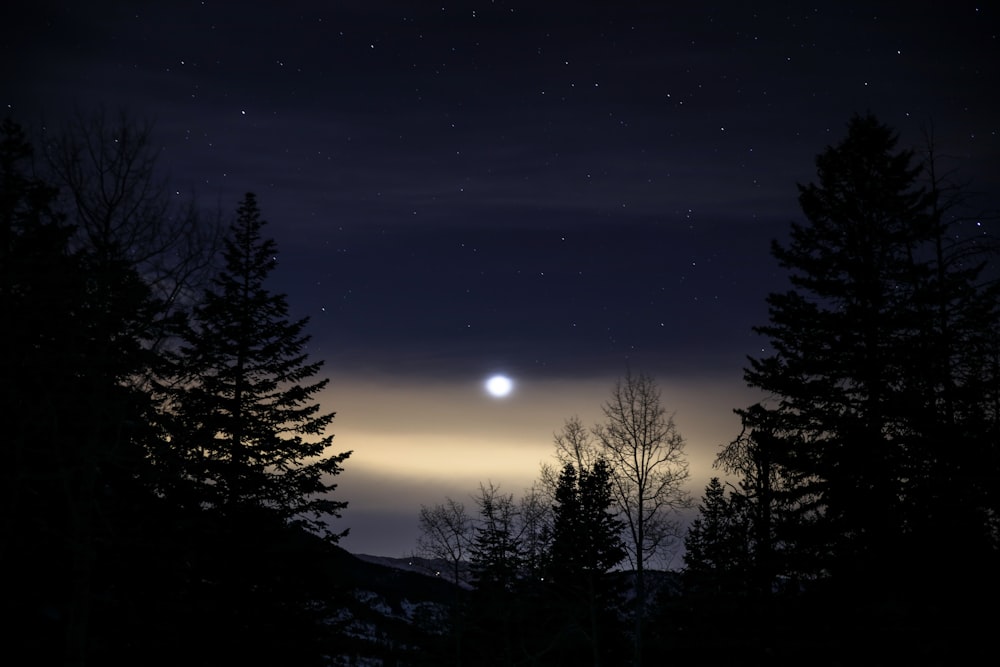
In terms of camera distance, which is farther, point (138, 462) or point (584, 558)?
point (584, 558)

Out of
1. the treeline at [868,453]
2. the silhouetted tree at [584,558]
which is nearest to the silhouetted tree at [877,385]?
the treeline at [868,453]

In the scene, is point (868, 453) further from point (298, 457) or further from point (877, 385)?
point (298, 457)

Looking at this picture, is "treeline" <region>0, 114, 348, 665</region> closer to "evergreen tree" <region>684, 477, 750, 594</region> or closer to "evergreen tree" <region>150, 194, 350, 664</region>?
"evergreen tree" <region>150, 194, 350, 664</region>

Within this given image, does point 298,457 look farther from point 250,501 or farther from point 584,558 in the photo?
point 584,558

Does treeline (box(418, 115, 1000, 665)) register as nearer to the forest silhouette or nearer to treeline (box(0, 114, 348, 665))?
the forest silhouette

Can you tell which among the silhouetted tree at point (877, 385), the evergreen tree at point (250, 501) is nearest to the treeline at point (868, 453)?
the silhouetted tree at point (877, 385)

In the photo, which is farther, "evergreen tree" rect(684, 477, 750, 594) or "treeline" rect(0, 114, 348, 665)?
"evergreen tree" rect(684, 477, 750, 594)

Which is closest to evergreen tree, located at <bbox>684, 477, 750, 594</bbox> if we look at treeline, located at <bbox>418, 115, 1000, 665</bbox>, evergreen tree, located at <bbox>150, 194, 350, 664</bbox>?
treeline, located at <bbox>418, 115, 1000, 665</bbox>

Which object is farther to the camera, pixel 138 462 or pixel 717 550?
pixel 717 550

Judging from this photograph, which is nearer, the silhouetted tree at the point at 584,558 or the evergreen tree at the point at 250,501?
the evergreen tree at the point at 250,501

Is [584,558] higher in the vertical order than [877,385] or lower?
lower

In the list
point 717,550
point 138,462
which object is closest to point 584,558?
point 717,550

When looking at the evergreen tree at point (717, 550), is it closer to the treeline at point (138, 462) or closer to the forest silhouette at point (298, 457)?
the forest silhouette at point (298, 457)

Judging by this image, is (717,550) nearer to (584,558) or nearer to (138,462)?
(584,558)
